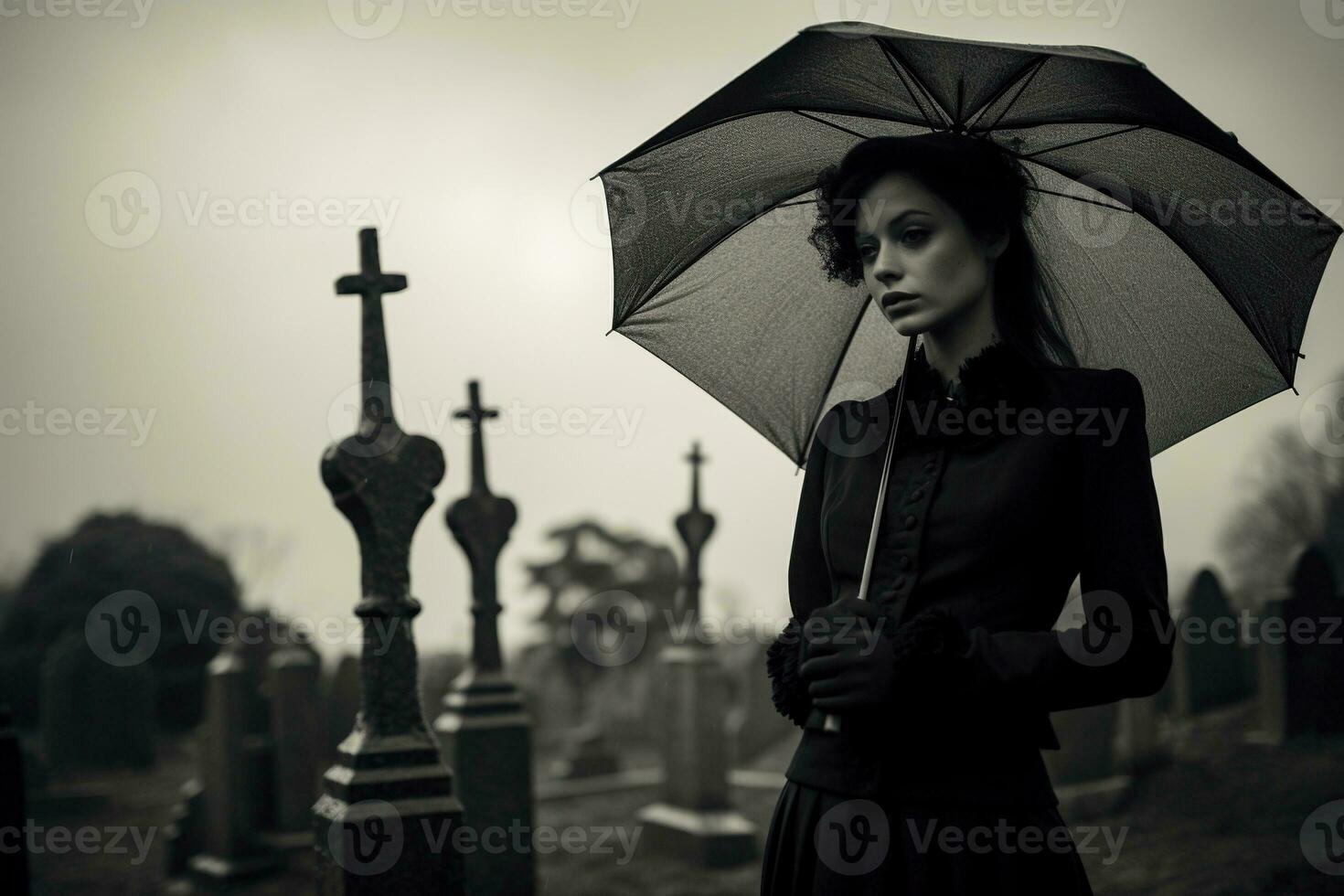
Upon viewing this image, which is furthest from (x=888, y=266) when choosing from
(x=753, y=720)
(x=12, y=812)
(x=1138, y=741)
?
(x=753, y=720)

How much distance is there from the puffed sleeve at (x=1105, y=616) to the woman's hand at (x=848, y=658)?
0.48ft

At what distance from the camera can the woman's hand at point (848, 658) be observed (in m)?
2.03

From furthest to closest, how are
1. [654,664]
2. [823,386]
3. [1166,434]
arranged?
[654,664] → [823,386] → [1166,434]

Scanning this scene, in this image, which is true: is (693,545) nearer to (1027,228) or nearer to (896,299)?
(1027,228)

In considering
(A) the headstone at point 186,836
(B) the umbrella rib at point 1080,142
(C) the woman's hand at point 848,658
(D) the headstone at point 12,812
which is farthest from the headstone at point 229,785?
(B) the umbrella rib at point 1080,142

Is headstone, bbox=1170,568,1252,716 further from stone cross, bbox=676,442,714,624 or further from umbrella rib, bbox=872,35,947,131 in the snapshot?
umbrella rib, bbox=872,35,947,131

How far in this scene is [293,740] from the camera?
988 centimetres

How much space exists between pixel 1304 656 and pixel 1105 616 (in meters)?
9.27

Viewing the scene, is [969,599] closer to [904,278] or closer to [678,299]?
[904,278]

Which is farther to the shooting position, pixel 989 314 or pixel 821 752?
pixel 989 314

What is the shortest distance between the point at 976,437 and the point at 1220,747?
9.61 meters

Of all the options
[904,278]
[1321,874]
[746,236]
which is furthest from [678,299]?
[1321,874]

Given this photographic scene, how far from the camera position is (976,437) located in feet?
7.55

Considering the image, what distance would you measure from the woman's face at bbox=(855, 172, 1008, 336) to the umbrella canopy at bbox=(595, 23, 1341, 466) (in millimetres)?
277
